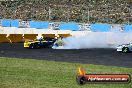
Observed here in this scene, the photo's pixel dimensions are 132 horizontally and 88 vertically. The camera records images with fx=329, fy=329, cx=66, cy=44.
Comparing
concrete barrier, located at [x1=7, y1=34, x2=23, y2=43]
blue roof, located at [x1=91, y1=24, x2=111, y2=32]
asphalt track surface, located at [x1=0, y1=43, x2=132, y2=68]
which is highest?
asphalt track surface, located at [x1=0, y1=43, x2=132, y2=68]

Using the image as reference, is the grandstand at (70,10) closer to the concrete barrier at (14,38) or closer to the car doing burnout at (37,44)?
the concrete barrier at (14,38)

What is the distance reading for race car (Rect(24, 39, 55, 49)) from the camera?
27797 mm

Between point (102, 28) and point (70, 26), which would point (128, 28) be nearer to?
point (102, 28)

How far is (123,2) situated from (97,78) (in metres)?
43.0

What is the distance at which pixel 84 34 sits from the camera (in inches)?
1328

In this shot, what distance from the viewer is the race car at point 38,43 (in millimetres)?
27797

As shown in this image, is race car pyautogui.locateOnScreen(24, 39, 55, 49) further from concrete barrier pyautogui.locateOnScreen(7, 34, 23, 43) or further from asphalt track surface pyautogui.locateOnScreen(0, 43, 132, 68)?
concrete barrier pyautogui.locateOnScreen(7, 34, 23, 43)

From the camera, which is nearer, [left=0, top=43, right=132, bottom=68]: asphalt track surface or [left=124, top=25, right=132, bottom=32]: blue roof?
[left=0, top=43, right=132, bottom=68]: asphalt track surface

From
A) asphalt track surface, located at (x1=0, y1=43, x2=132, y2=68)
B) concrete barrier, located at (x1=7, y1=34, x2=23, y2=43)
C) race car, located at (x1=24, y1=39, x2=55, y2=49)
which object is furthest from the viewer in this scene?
concrete barrier, located at (x1=7, y1=34, x2=23, y2=43)

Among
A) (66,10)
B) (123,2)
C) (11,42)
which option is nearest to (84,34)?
(11,42)

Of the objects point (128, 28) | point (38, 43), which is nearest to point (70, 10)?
point (128, 28)

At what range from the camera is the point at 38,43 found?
27.9 metres

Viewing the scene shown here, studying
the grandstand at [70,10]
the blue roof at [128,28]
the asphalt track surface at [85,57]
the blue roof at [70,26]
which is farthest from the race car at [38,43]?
the grandstand at [70,10]

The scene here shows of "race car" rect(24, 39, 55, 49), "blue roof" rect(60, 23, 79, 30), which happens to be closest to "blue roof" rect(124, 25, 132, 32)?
"blue roof" rect(60, 23, 79, 30)
